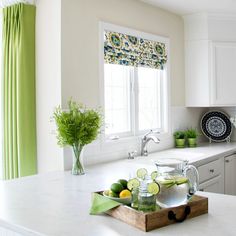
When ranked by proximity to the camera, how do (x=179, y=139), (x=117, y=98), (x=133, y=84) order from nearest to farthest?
(x=117, y=98), (x=133, y=84), (x=179, y=139)

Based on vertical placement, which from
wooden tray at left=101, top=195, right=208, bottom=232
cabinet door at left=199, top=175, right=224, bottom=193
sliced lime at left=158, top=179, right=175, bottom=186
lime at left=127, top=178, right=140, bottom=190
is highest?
sliced lime at left=158, top=179, right=175, bottom=186

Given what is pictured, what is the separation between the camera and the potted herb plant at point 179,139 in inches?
159

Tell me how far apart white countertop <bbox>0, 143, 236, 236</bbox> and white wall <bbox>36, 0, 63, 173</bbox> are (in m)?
0.45

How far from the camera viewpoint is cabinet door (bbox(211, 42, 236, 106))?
4.14 metres

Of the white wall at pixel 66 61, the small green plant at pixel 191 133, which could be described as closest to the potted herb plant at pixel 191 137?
the small green plant at pixel 191 133

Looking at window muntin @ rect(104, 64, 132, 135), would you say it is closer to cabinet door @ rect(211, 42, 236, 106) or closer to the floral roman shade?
the floral roman shade

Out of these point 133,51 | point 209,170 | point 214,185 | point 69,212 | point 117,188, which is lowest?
point 214,185

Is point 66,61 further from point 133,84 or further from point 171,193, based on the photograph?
point 171,193

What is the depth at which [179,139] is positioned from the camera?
159 inches

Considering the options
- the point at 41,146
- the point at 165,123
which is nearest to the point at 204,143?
the point at 165,123

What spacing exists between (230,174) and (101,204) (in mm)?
2552

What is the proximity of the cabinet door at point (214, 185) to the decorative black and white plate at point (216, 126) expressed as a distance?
899 millimetres

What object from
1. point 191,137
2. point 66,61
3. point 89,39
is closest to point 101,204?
point 66,61

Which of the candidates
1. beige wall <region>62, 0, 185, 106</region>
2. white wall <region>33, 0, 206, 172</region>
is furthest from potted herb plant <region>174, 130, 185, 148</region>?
beige wall <region>62, 0, 185, 106</region>
